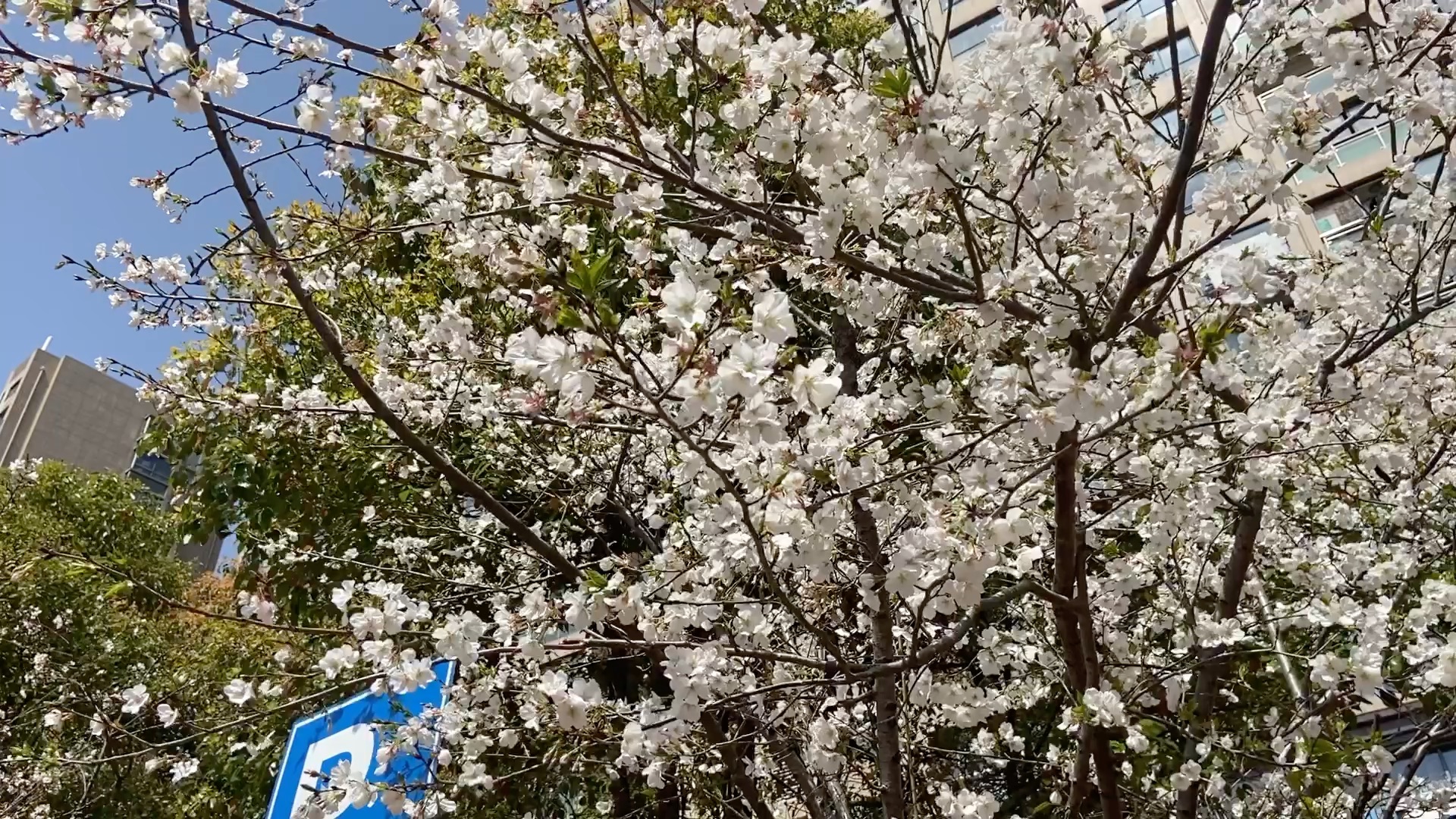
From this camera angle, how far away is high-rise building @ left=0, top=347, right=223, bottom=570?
34594mm

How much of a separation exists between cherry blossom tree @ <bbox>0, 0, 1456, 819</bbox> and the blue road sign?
6cm

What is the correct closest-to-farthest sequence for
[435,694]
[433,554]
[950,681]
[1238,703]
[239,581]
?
[435,694] < [950,681] < [1238,703] < [433,554] < [239,581]

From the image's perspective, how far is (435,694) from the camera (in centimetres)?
238

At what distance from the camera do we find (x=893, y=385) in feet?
11.3

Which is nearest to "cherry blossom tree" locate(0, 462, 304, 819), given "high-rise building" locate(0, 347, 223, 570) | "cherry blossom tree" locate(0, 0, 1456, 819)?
"cherry blossom tree" locate(0, 0, 1456, 819)

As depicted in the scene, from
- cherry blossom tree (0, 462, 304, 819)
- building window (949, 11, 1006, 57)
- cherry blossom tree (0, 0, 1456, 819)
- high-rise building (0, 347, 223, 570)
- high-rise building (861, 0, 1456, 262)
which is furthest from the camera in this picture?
high-rise building (0, 347, 223, 570)

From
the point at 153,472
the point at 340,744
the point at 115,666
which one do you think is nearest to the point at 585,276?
the point at 340,744

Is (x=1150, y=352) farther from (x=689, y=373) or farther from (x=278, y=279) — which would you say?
(x=278, y=279)

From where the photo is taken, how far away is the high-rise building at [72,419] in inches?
1362

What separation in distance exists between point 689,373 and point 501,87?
190 inches

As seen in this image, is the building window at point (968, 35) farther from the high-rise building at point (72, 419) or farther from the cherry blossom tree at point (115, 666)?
the high-rise building at point (72, 419)

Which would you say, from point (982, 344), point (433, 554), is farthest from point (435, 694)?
point (433, 554)

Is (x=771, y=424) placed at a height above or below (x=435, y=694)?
above

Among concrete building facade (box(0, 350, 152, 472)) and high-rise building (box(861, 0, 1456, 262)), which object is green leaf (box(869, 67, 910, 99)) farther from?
concrete building facade (box(0, 350, 152, 472))
